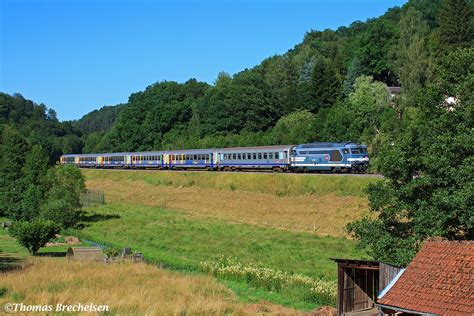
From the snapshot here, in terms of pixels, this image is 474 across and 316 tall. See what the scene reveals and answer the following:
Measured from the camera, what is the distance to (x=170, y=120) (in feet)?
388

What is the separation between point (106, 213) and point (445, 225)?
40.8 m

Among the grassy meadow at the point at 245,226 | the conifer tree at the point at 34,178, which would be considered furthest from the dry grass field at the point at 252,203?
the conifer tree at the point at 34,178

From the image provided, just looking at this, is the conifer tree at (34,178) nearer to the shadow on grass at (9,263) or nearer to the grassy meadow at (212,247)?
the grassy meadow at (212,247)

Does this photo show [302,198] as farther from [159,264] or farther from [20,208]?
[20,208]

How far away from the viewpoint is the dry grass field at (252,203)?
145ft

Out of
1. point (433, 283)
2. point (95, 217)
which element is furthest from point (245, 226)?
point (433, 283)

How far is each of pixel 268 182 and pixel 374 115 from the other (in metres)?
20.2

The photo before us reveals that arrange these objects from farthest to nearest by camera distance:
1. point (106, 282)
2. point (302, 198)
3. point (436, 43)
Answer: point (436, 43), point (302, 198), point (106, 282)

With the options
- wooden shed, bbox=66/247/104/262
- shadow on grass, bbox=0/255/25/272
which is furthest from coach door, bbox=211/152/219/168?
shadow on grass, bbox=0/255/25/272

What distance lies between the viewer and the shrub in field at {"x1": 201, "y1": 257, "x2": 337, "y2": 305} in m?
22.6

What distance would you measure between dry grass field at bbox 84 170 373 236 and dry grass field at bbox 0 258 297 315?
18186 mm

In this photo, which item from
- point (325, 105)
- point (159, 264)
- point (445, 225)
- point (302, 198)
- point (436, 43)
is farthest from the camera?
point (325, 105)

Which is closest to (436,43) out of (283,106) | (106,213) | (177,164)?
(283,106)

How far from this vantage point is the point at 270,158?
59719 mm
